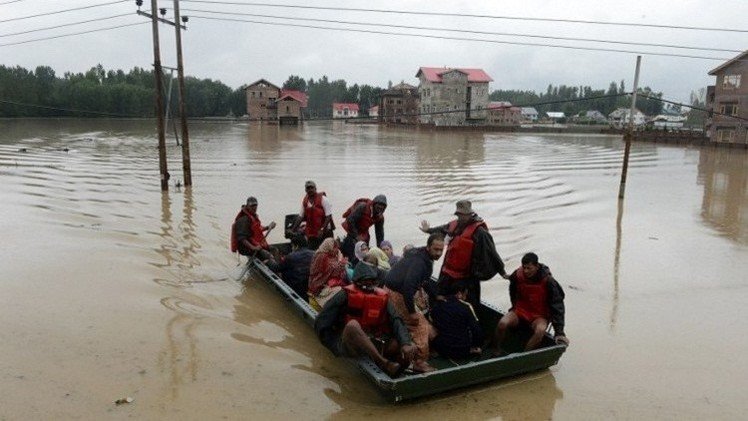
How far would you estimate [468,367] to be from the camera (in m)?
5.28

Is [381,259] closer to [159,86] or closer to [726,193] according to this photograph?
[159,86]

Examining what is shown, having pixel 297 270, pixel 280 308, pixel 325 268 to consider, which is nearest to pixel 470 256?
pixel 325 268

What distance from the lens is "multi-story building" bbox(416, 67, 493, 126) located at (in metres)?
76.5

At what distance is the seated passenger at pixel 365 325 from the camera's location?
5211 mm

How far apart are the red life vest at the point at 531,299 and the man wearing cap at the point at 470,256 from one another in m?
0.30

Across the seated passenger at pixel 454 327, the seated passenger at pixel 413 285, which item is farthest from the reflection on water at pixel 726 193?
the seated passenger at pixel 413 285

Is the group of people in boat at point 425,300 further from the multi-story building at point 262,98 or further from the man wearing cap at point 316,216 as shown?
the multi-story building at point 262,98

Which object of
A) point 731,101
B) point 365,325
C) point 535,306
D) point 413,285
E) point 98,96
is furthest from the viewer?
point 98,96

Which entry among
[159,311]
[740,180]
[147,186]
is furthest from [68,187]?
[740,180]

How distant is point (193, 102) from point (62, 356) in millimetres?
105915

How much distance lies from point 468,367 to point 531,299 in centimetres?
134

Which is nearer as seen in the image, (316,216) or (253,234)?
(253,234)

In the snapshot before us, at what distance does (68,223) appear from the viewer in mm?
12562

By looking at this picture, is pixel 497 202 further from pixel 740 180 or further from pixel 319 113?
pixel 319 113
